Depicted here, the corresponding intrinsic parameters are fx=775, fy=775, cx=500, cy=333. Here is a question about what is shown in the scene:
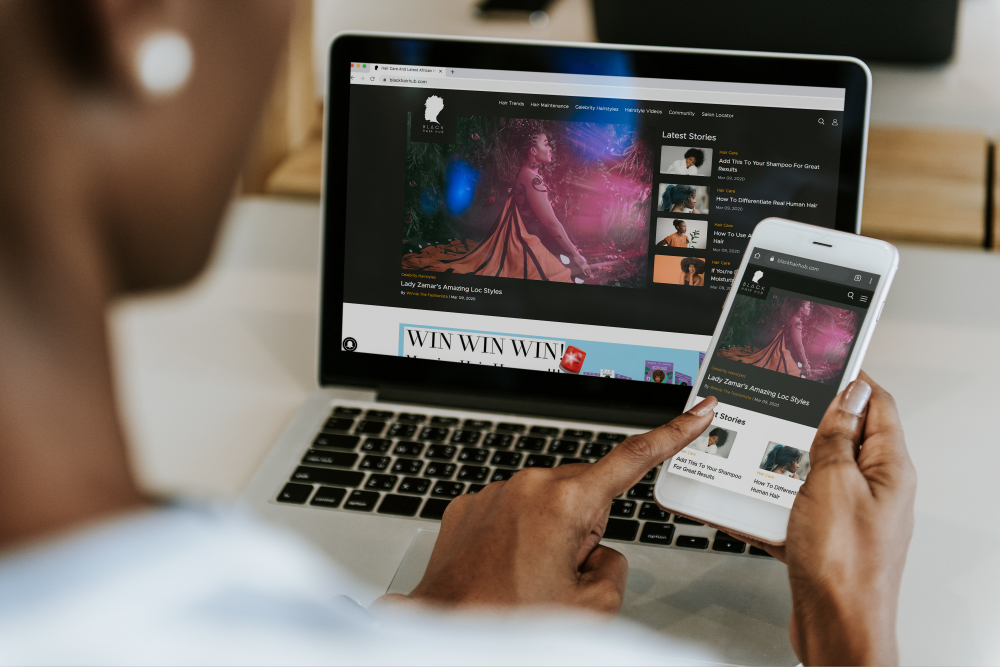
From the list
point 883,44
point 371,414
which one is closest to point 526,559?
point 371,414

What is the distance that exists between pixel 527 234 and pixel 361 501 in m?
0.27

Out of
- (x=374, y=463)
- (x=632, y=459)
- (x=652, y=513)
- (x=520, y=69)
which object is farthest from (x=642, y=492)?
(x=520, y=69)

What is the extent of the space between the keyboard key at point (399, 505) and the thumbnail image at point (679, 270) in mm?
280

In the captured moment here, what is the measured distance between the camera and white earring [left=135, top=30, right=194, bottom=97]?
144 mm

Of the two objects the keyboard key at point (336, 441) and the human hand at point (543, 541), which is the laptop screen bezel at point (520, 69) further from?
the human hand at point (543, 541)

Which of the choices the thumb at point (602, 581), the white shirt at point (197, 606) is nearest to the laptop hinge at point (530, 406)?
the thumb at point (602, 581)

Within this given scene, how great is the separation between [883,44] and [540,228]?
0.67 meters

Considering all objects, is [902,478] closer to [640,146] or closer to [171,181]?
[640,146]

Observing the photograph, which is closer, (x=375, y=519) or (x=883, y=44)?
(x=375, y=519)

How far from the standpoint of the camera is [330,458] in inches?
26.3

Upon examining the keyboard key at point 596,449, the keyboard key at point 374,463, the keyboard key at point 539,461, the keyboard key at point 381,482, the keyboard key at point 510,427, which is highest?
the keyboard key at point 510,427

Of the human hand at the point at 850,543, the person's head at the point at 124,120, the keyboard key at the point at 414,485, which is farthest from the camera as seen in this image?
the keyboard key at the point at 414,485

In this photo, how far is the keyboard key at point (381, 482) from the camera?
638 mm

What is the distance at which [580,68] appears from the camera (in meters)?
0.67
